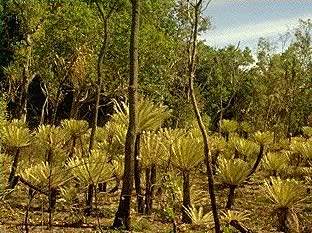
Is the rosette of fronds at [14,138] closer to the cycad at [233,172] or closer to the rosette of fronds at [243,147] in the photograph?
the cycad at [233,172]

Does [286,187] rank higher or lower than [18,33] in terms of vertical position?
lower

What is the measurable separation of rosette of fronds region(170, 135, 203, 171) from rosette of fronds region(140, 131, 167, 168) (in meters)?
0.79

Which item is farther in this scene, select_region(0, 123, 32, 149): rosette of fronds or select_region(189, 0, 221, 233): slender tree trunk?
select_region(0, 123, 32, 149): rosette of fronds

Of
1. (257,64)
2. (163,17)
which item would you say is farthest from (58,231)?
(257,64)

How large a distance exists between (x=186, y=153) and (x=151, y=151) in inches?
48.0

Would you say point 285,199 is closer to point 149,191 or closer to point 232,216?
point 232,216

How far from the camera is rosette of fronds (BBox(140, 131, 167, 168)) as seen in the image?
9.79 meters

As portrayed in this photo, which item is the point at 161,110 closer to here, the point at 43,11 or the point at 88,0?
the point at 43,11

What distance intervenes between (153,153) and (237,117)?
85.1 ft

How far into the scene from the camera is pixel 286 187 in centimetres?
965

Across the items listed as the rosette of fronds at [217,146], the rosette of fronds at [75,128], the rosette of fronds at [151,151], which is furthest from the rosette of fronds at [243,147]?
the rosette of fronds at [151,151]

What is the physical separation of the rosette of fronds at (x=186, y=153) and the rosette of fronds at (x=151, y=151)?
0.79 metres

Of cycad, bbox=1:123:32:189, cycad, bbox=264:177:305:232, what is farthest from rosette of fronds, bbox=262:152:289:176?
cycad, bbox=1:123:32:189

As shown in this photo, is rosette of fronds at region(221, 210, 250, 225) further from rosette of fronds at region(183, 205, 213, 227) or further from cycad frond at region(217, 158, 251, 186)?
cycad frond at region(217, 158, 251, 186)
